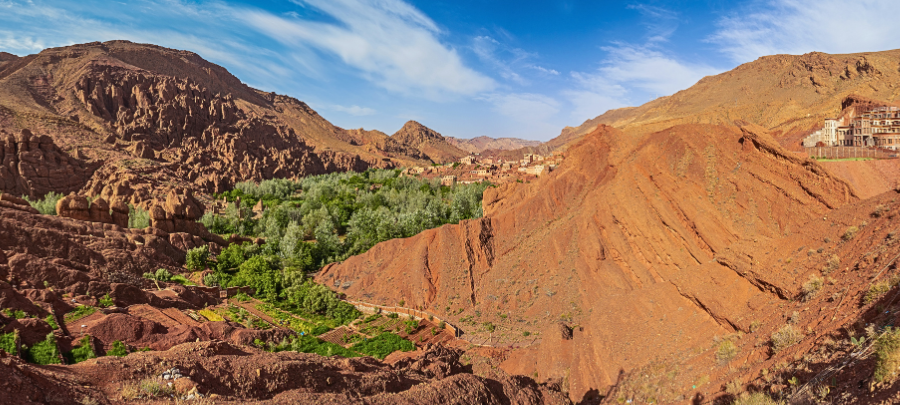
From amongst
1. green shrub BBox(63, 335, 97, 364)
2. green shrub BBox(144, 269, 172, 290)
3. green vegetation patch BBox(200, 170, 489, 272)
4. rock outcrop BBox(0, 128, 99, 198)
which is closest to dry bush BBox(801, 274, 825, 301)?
green shrub BBox(63, 335, 97, 364)

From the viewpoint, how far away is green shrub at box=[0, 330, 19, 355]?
11917 millimetres

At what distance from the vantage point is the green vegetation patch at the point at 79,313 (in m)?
15.4

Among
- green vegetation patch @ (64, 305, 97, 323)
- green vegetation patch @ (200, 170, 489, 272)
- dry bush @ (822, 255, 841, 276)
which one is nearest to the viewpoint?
dry bush @ (822, 255, 841, 276)

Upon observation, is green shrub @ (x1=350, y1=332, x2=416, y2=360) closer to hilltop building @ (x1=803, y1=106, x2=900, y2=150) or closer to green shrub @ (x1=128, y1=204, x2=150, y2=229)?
green shrub @ (x1=128, y1=204, x2=150, y2=229)

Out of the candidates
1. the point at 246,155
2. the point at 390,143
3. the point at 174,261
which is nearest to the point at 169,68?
the point at 246,155

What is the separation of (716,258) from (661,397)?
775 cm

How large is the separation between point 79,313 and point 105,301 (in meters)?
A: 2.67

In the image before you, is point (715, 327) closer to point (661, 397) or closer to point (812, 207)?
point (661, 397)

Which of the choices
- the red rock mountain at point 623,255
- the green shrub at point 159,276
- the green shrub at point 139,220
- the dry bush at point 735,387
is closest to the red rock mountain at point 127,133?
the green shrub at point 139,220

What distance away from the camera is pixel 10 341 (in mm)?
12203

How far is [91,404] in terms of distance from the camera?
19.7ft

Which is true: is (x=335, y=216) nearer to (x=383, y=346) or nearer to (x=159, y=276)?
(x=159, y=276)

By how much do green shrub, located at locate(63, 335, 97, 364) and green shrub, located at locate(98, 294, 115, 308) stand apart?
4.98 meters

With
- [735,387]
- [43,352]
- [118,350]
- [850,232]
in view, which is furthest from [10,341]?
[850,232]
